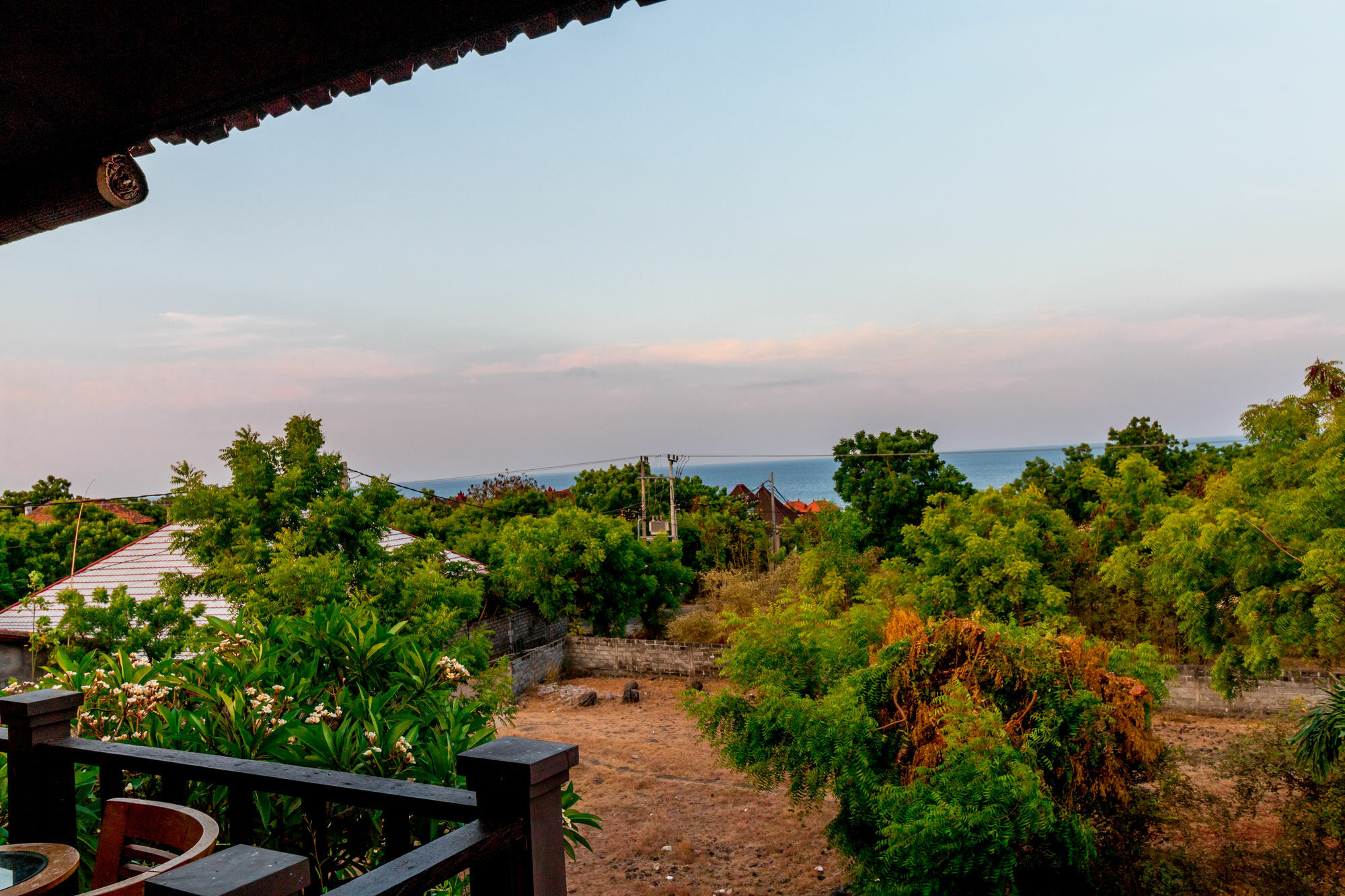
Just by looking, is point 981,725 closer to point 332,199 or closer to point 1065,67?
point 1065,67

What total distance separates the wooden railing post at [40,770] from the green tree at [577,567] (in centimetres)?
1462

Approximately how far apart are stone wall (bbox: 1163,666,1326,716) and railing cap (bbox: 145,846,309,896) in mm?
14022

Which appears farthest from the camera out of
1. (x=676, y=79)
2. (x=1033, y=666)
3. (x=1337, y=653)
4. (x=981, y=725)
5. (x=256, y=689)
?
(x=1337, y=653)

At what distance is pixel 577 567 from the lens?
56.4 feet

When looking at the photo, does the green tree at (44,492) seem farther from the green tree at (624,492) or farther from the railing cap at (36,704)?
the railing cap at (36,704)

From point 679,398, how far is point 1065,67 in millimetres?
23974

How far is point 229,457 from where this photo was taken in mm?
10750

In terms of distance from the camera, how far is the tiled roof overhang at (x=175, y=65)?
155 cm

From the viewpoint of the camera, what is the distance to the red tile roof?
502 inches

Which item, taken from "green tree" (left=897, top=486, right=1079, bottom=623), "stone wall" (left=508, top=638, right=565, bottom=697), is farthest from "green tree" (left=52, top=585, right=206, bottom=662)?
"green tree" (left=897, top=486, right=1079, bottom=623)

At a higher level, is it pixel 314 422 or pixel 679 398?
pixel 679 398

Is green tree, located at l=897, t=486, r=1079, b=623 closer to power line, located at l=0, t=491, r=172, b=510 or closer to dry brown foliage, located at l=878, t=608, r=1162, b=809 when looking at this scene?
dry brown foliage, located at l=878, t=608, r=1162, b=809

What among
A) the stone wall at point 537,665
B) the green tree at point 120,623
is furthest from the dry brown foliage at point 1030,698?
the stone wall at point 537,665

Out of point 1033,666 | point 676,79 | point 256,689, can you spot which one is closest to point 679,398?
point 676,79
